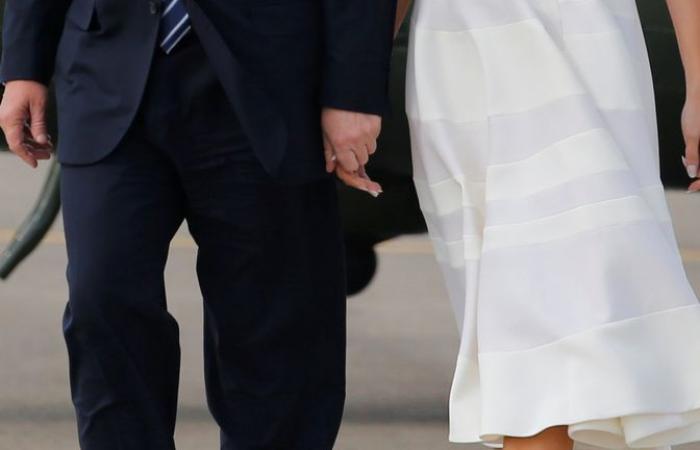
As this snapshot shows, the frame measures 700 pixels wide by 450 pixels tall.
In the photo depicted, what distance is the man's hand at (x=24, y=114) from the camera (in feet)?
9.64

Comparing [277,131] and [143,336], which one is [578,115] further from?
[143,336]

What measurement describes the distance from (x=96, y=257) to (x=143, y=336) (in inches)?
6.3

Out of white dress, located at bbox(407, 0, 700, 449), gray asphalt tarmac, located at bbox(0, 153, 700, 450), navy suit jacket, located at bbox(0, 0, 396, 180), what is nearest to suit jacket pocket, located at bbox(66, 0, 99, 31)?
navy suit jacket, located at bbox(0, 0, 396, 180)

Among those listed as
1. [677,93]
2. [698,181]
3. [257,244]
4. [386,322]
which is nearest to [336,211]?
[257,244]

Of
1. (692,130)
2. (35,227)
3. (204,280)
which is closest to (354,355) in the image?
(35,227)

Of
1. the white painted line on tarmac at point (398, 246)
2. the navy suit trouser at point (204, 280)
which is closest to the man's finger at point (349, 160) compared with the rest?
the navy suit trouser at point (204, 280)

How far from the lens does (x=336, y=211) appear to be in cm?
306

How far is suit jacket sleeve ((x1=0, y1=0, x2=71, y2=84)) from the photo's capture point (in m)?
2.92

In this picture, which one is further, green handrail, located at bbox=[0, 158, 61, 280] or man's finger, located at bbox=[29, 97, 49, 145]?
green handrail, located at bbox=[0, 158, 61, 280]

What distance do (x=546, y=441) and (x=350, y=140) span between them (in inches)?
23.1

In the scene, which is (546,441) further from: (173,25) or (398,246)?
(398,246)

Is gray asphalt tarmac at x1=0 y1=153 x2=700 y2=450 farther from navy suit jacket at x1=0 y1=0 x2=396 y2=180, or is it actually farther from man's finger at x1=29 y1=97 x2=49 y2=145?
navy suit jacket at x1=0 y1=0 x2=396 y2=180

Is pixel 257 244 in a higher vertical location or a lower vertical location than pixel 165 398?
higher

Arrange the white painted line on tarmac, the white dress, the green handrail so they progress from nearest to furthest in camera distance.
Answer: the white dress, the green handrail, the white painted line on tarmac
